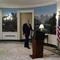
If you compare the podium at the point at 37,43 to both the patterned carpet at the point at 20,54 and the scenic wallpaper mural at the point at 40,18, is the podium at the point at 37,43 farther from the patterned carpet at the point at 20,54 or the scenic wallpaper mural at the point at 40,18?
the scenic wallpaper mural at the point at 40,18

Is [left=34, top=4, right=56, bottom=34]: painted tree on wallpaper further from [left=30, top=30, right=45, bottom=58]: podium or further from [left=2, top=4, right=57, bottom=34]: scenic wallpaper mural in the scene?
[left=30, top=30, right=45, bottom=58]: podium

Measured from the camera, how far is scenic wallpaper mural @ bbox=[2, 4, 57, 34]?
9074 millimetres

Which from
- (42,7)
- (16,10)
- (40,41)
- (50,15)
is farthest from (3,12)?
(40,41)

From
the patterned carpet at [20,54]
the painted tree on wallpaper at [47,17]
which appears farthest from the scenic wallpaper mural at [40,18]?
Answer: the patterned carpet at [20,54]

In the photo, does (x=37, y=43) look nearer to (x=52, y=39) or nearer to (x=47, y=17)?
(x=52, y=39)

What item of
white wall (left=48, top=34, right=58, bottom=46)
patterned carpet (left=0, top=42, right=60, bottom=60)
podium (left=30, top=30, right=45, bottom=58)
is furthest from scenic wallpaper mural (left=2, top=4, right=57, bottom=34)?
podium (left=30, top=30, right=45, bottom=58)

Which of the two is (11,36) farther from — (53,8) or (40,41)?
(40,41)

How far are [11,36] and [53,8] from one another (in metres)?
4.28

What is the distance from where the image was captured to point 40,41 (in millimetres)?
6211

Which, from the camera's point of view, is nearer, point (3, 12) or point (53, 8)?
point (53, 8)

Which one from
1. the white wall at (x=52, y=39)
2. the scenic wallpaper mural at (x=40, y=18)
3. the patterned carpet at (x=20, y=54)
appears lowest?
the patterned carpet at (x=20, y=54)

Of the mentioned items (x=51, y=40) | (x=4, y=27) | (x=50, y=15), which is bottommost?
(x=51, y=40)

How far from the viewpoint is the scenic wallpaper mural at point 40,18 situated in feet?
29.8

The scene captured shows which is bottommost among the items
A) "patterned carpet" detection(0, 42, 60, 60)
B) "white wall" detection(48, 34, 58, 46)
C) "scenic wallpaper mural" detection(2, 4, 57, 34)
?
"patterned carpet" detection(0, 42, 60, 60)
